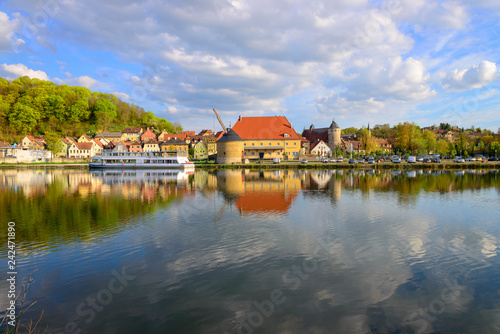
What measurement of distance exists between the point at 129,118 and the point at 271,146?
100 m

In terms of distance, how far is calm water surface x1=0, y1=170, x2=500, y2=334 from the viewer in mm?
7410

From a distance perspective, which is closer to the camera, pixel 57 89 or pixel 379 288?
pixel 379 288

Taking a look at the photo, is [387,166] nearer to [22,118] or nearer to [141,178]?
[141,178]

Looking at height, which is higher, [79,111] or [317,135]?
[79,111]

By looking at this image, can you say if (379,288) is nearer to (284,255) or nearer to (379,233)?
(284,255)

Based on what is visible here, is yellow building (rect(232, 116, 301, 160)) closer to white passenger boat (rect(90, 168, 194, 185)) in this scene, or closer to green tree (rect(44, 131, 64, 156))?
white passenger boat (rect(90, 168, 194, 185))

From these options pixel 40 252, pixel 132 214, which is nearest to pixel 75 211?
pixel 132 214

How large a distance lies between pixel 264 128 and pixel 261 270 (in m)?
74.8

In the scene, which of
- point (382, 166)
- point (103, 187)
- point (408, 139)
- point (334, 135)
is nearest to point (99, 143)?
point (103, 187)

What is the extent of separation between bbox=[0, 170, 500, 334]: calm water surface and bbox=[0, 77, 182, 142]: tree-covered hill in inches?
5004

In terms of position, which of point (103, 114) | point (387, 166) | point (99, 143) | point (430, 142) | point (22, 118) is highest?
point (103, 114)

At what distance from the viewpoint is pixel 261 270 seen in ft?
33.4

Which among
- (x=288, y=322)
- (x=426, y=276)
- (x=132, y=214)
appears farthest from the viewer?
(x=132, y=214)

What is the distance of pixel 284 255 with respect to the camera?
1157 cm
